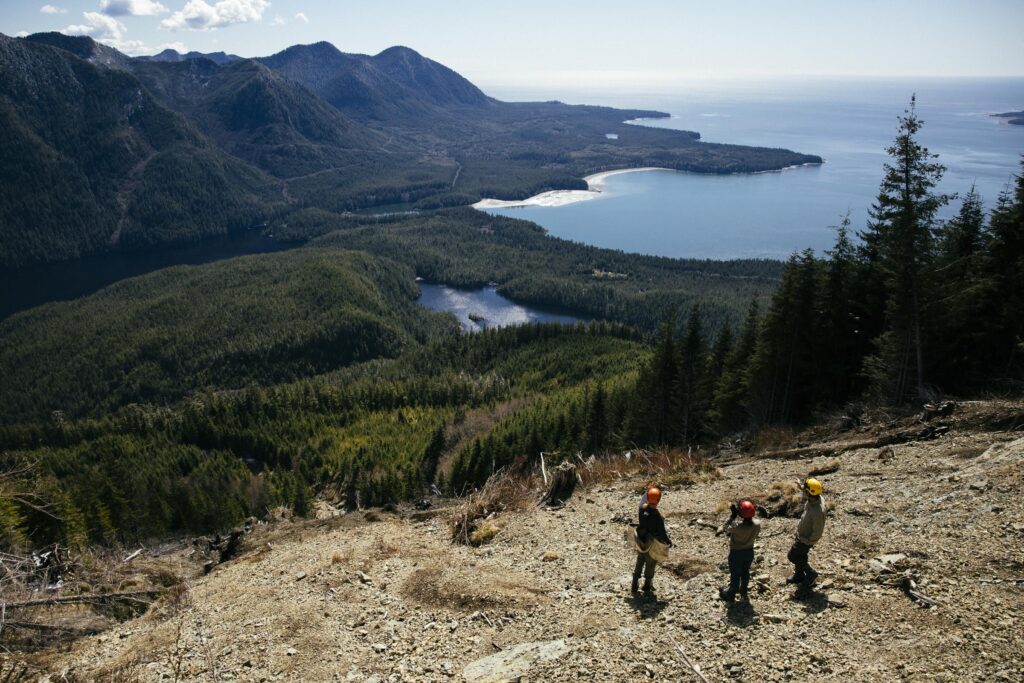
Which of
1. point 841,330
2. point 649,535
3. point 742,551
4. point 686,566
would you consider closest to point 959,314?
point 841,330

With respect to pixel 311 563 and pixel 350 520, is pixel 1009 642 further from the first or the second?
pixel 350 520

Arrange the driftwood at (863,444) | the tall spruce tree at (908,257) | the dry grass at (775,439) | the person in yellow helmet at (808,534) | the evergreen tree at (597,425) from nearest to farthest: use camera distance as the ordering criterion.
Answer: the person in yellow helmet at (808,534) < the driftwood at (863,444) < the dry grass at (775,439) < the tall spruce tree at (908,257) < the evergreen tree at (597,425)

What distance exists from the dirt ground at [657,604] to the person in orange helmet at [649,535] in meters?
0.53

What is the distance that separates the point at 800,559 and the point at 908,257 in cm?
2226

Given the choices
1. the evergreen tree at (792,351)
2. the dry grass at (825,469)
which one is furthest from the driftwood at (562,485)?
the evergreen tree at (792,351)

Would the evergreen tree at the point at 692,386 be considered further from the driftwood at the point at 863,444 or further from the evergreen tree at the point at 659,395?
the driftwood at the point at 863,444

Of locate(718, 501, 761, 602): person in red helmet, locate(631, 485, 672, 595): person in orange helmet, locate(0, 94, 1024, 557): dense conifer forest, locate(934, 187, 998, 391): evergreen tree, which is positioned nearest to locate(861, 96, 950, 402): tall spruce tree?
locate(0, 94, 1024, 557): dense conifer forest

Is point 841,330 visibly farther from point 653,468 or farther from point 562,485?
point 562,485

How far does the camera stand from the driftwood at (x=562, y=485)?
2456 centimetres

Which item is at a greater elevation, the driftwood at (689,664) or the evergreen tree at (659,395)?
the driftwood at (689,664)

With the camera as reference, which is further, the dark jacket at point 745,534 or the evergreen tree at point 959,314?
the evergreen tree at point 959,314

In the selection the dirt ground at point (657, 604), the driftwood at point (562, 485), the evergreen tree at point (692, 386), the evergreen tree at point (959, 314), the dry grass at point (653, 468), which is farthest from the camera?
the evergreen tree at point (692, 386)

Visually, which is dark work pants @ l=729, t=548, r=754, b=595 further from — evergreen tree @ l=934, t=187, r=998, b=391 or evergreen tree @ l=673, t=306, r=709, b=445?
evergreen tree @ l=673, t=306, r=709, b=445

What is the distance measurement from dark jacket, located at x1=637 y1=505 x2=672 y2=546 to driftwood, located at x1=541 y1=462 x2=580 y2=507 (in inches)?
360
